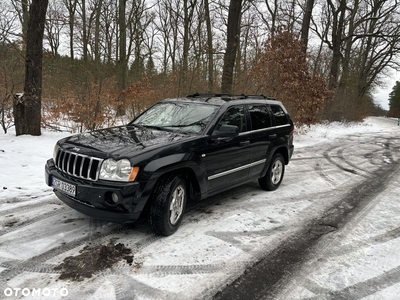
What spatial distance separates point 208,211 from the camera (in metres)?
4.71

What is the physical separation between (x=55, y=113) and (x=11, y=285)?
7.97 meters

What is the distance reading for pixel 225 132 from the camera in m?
4.23

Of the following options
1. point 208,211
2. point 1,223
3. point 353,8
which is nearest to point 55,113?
point 1,223

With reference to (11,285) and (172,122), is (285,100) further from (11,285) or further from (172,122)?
(11,285)

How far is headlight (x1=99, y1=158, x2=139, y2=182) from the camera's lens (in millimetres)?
3336

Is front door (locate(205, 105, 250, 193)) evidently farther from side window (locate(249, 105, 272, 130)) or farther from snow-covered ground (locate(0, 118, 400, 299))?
snow-covered ground (locate(0, 118, 400, 299))

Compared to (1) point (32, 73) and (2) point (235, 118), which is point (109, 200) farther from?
(1) point (32, 73)

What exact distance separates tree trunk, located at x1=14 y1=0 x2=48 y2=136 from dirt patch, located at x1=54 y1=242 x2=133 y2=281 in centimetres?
668

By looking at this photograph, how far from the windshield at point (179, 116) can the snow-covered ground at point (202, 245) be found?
135 centimetres

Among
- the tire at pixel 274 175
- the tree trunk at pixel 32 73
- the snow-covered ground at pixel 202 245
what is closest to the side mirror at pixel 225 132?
the snow-covered ground at pixel 202 245

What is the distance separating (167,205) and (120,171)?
0.72 meters

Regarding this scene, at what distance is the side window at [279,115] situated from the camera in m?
5.94

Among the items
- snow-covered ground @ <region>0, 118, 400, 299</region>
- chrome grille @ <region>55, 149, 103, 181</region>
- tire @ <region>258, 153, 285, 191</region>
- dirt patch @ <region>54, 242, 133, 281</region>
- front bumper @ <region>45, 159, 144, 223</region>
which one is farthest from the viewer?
tire @ <region>258, 153, 285, 191</region>

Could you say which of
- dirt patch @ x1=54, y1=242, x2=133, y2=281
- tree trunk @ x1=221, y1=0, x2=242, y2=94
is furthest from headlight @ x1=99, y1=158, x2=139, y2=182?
tree trunk @ x1=221, y1=0, x2=242, y2=94
